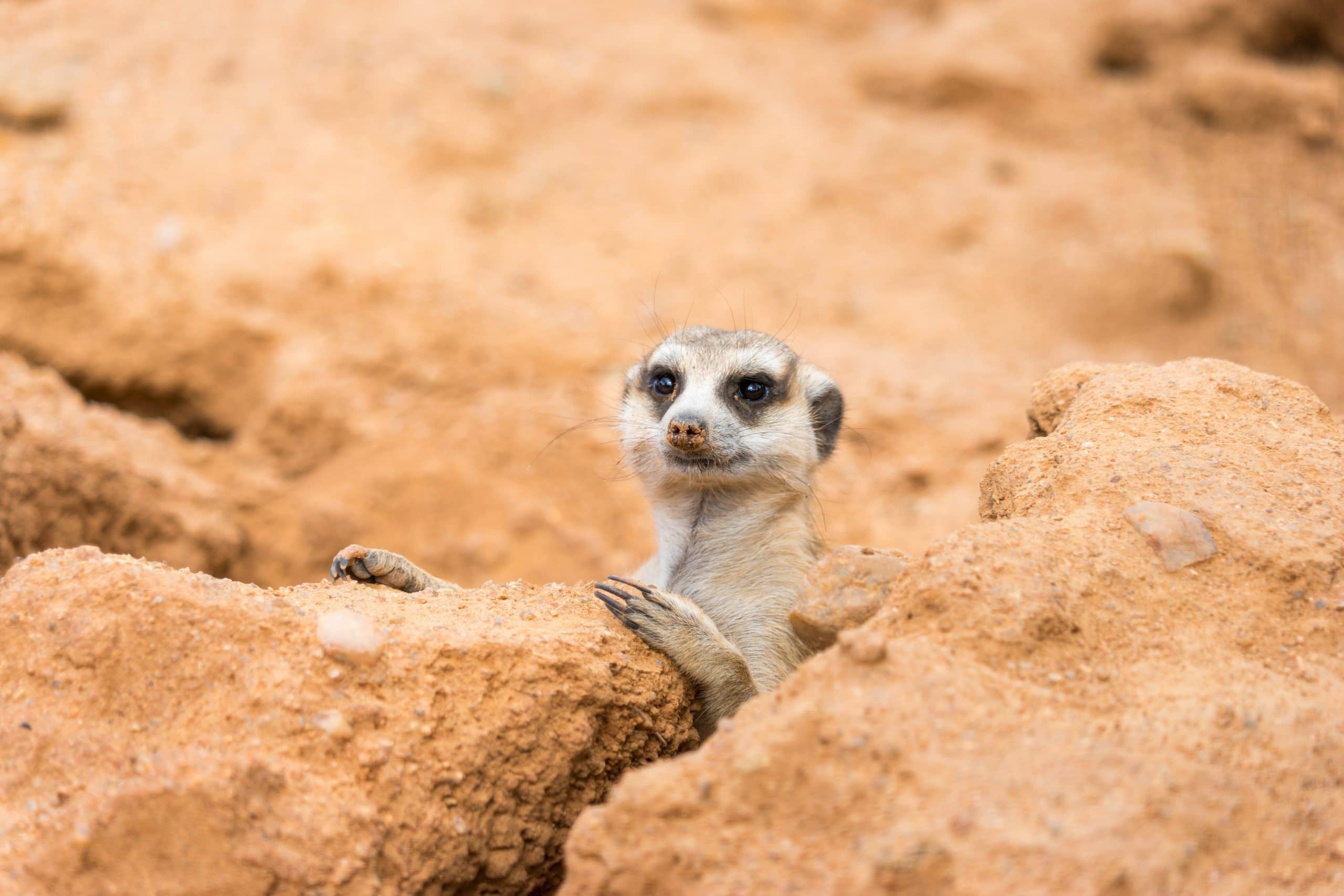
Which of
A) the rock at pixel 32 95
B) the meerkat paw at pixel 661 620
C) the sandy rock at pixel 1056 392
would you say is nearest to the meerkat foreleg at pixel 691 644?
the meerkat paw at pixel 661 620

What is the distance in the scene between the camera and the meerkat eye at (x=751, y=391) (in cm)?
351

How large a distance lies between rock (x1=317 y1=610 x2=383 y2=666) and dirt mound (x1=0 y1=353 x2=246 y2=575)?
1.96 m

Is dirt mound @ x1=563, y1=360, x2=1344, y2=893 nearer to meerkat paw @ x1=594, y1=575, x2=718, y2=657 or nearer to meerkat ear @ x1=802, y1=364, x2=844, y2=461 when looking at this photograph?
meerkat paw @ x1=594, y1=575, x2=718, y2=657

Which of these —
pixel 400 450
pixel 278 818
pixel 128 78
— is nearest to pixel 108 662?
pixel 278 818

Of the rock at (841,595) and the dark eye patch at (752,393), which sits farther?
the dark eye patch at (752,393)

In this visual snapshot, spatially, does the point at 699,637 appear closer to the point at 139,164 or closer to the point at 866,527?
the point at 866,527

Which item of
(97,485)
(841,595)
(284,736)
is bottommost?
(97,485)

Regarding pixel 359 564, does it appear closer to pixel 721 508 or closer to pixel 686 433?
pixel 686 433

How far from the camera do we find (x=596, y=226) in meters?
7.12

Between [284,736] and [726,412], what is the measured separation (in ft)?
5.64

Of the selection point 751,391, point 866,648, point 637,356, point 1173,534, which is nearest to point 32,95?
point 637,356

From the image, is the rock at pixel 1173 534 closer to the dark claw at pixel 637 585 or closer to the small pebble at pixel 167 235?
the dark claw at pixel 637 585

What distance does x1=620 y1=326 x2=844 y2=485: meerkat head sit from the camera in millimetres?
3291

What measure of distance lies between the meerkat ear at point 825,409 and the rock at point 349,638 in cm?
180
